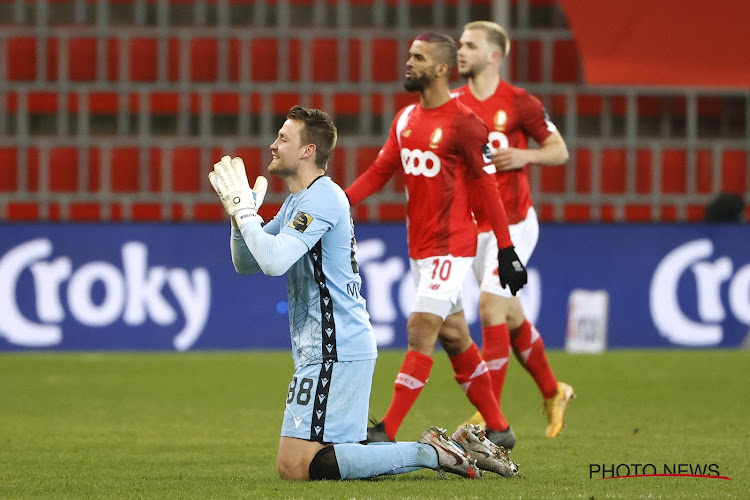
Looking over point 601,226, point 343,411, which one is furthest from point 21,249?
point 343,411

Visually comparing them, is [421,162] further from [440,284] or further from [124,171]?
[124,171]

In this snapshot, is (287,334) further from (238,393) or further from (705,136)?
(705,136)

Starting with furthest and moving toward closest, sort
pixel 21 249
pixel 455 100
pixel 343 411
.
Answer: pixel 21 249
pixel 455 100
pixel 343 411

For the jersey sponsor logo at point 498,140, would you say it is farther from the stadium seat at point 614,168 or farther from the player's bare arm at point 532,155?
the stadium seat at point 614,168

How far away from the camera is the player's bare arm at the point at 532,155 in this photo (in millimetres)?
7117

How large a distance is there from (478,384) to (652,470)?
45.7 inches

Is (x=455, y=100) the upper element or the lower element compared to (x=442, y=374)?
upper

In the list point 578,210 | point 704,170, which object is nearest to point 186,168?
point 578,210

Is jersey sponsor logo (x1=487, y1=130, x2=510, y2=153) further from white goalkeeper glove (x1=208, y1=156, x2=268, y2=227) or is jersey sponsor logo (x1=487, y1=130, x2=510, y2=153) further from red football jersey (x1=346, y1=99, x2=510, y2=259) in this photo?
white goalkeeper glove (x1=208, y1=156, x2=268, y2=227)

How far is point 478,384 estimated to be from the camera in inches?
262

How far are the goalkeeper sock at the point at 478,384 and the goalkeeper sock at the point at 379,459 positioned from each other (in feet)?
4.41

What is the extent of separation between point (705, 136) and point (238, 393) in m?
8.57

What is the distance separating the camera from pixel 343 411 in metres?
5.34

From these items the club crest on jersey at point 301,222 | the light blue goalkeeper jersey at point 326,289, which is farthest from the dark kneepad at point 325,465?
the club crest on jersey at point 301,222
